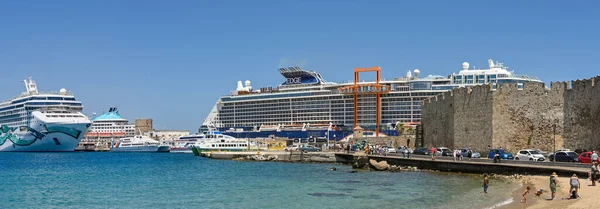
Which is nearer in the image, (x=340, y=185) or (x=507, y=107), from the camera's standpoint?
(x=340, y=185)

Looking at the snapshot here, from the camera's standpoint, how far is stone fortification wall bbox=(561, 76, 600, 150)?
3097 cm

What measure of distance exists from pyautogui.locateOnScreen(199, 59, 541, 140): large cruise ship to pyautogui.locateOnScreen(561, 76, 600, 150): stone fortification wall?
130 ft

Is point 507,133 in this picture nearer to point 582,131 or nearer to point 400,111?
point 582,131

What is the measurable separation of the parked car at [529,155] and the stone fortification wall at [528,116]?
1.78m

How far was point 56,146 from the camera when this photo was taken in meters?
80.7

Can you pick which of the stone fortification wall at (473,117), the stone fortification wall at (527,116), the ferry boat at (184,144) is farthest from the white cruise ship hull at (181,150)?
the stone fortification wall at (527,116)

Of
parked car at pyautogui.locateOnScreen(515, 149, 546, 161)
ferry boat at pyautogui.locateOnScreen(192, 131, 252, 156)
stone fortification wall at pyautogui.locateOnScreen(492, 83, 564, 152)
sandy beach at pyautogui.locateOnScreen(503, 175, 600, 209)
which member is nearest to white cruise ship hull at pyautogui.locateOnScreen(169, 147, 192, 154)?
ferry boat at pyautogui.locateOnScreen(192, 131, 252, 156)

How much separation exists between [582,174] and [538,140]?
10.8 meters

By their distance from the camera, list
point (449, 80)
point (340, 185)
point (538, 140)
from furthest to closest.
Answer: point (449, 80)
point (538, 140)
point (340, 185)

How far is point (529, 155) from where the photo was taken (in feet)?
105

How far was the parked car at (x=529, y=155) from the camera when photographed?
103ft

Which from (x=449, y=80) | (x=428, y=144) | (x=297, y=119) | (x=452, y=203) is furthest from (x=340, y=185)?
(x=297, y=119)

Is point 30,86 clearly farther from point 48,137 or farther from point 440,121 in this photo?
point 440,121

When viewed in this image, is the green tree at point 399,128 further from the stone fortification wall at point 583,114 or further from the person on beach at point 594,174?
the person on beach at point 594,174
